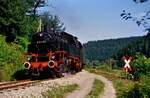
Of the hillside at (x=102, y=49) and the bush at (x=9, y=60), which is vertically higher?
the hillside at (x=102, y=49)

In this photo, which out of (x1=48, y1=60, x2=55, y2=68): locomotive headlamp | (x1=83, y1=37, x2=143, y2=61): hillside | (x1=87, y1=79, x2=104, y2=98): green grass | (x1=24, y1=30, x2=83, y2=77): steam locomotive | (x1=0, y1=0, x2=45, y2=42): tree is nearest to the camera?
(x1=87, y1=79, x2=104, y2=98): green grass

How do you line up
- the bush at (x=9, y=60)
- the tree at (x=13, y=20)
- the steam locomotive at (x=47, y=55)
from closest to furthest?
the steam locomotive at (x=47, y=55) → the bush at (x=9, y=60) → the tree at (x=13, y=20)

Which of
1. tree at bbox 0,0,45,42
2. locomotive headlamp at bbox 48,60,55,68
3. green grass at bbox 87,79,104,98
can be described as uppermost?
tree at bbox 0,0,45,42

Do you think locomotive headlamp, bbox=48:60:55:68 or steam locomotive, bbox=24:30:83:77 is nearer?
locomotive headlamp, bbox=48:60:55:68

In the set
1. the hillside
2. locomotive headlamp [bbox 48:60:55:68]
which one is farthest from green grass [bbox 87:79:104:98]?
the hillside

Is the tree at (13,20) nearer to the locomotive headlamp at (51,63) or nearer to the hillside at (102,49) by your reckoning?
the locomotive headlamp at (51,63)

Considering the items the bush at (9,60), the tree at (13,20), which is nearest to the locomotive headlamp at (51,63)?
the bush at (9,60)

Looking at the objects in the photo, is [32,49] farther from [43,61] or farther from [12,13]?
[12,13]

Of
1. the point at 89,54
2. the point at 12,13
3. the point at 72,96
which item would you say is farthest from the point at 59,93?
the point at 89,54

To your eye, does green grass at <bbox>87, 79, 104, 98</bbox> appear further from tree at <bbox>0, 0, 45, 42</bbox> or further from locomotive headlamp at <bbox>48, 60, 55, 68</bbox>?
tree at <bbox>0, 0, 45, 42</bbox>

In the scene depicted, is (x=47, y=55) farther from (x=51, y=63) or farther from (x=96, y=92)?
(x=96, y=92)

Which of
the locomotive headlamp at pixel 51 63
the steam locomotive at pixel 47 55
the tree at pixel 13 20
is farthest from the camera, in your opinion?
the tree at pixel 13 20

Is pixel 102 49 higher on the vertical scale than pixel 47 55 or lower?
higher

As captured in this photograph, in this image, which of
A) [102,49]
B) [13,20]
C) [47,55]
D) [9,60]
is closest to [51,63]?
[47,55]
